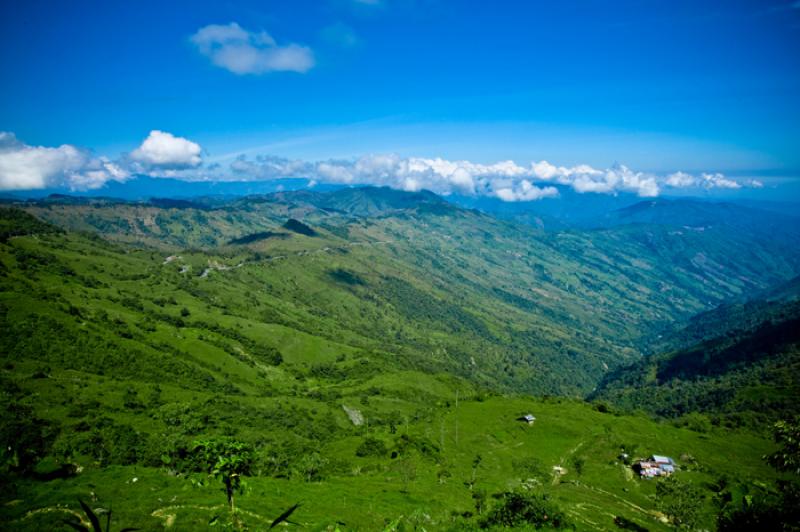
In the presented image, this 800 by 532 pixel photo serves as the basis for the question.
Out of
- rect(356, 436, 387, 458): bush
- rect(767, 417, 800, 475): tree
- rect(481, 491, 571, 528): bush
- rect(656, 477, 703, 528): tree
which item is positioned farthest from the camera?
rect(356, 436, 387, 458): bush

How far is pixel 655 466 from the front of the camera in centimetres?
12112

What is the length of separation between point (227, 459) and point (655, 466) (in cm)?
13817

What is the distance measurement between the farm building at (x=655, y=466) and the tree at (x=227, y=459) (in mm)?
128980

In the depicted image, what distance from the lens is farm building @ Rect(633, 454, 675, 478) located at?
117938 millimetres

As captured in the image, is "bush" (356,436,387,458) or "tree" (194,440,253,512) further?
"bush" (356,436,387,458)

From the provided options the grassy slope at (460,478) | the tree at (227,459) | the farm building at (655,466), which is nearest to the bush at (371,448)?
the grassy slope at (460,478)

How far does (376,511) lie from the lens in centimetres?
7562

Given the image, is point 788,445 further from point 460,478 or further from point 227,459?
point 460,478

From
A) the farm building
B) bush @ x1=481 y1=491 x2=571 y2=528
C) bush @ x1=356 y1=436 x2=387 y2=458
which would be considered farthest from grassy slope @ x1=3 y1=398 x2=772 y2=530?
bush @ x1=481 y1=491 x2=571 y2=528

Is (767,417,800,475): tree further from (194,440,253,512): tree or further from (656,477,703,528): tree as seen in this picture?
(194,440,253,512): tree

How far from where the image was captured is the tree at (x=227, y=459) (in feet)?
77.0

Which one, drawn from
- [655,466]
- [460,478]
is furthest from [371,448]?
[655,466]

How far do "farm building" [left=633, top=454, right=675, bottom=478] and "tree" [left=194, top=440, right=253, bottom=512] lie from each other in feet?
423

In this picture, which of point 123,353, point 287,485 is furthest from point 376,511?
point 123,353
